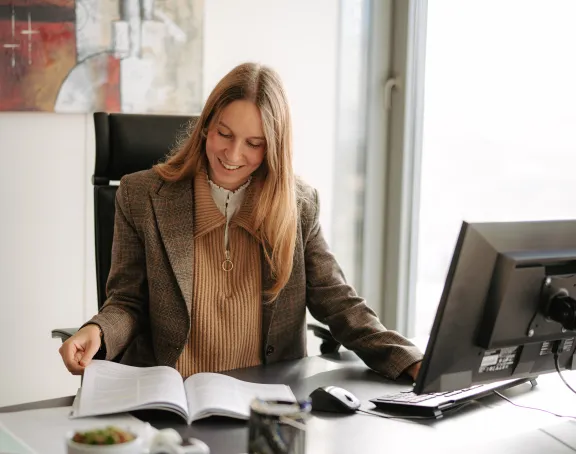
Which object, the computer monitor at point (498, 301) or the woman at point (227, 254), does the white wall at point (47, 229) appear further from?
the computer monitor at point (498, 301)

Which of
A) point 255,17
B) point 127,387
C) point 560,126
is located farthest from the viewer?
point 255,17

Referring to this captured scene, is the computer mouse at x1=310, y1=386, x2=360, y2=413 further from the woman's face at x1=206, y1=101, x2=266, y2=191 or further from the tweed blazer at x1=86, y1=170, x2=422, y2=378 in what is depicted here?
the woman's face at x1=206, y1=101, x2=266, y2=191

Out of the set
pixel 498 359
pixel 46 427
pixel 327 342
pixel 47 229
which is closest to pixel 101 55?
pixel 47 229

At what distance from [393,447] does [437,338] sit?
0.19 metres

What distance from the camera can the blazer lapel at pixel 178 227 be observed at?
1.89 m

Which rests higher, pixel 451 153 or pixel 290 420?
pixel 451 153

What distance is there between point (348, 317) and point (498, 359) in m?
0.56

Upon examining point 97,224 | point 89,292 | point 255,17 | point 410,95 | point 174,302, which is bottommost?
point 89,292

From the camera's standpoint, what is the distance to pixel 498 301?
52.3 inches

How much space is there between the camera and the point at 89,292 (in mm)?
2967

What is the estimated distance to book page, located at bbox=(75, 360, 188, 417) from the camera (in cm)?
136

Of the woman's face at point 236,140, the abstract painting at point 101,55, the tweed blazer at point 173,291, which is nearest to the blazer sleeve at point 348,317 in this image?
the tweed blazer at point 173,291

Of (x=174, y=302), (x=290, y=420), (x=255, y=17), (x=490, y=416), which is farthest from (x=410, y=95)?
(x=290, y=420)

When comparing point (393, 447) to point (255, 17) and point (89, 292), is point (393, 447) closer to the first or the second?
point (89, 292)
